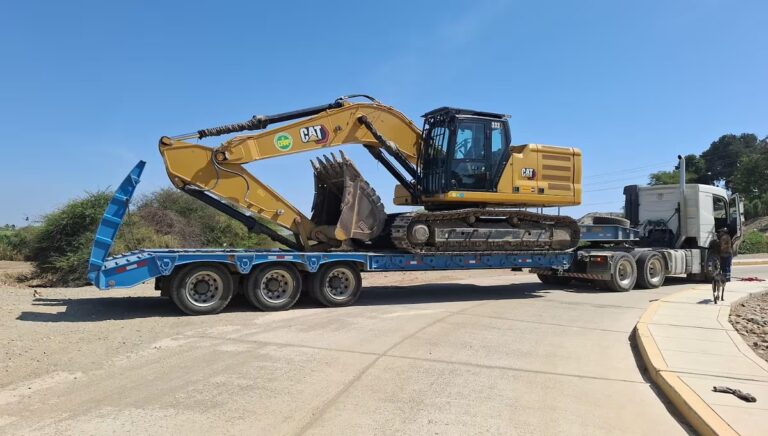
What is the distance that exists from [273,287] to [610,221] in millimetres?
10179

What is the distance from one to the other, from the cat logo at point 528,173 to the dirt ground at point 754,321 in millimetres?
4865

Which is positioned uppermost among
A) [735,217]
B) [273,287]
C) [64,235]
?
[735,217]

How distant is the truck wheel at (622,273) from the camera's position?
14.3m

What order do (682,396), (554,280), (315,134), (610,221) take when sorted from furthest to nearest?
(554,280)
(610,221)
(315,134)
(682,396)

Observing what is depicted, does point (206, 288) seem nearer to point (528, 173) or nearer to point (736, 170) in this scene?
point (528, 173)

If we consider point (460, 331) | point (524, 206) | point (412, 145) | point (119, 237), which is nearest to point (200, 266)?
point (460, 331)

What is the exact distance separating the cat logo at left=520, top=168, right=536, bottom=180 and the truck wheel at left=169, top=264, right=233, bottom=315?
6.82m

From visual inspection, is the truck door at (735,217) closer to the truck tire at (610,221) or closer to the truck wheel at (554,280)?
the truck tire at (610,221)

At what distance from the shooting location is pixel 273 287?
403 inches

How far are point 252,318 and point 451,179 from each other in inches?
200

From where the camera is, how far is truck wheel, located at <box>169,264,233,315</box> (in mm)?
9414

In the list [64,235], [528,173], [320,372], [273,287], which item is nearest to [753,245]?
[528,173]

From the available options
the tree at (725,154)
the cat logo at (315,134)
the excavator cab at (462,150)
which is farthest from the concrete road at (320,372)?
the tree at (725,154)

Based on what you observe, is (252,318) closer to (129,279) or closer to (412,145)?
(129,279)
